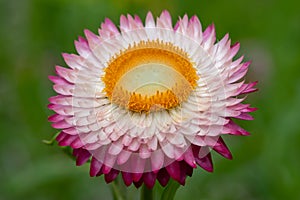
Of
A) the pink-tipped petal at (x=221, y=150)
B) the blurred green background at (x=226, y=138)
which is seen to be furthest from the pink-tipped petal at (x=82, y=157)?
the blurred green background at (x=226, y=138)

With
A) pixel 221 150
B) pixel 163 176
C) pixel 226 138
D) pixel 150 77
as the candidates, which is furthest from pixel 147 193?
pixel 226 138

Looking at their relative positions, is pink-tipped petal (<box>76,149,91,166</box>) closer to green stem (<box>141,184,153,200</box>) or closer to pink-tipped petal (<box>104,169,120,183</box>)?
pink-tipped petal (<box>104,169,120,183</box>)

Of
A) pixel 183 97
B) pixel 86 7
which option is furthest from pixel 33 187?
pixel 183 97

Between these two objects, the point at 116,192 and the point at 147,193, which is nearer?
the point at 147,193

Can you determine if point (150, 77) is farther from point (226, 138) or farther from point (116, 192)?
point (226, 138)

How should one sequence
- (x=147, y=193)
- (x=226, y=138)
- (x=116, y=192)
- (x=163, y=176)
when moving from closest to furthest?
(x=163, y=176)
(x=147, y=193)
(x=116, y=192)
(x=226, y=138)

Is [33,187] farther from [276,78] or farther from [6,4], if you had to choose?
[6,4]

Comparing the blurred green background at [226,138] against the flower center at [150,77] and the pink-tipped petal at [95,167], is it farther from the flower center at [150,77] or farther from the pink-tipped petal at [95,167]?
the pink-tipped petal at [95,167]
